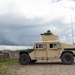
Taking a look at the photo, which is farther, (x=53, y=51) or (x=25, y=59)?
(x=25, y=59)

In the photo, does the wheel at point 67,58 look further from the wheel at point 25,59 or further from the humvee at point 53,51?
the wheel at point 25,59

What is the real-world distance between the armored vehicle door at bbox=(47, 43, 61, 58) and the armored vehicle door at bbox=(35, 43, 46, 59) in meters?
0.32

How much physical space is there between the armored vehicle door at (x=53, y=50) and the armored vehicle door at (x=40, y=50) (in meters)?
0.32

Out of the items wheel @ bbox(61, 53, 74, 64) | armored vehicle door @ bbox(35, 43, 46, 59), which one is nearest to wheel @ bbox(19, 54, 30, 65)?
armored vehicle door @ bbox(35, 43, 46, 59)

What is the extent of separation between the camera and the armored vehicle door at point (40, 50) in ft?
77.6

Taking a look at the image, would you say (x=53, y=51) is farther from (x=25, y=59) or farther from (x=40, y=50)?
(x=25, y=59)

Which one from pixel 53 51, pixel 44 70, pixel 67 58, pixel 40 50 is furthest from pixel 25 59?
pixel 44 70

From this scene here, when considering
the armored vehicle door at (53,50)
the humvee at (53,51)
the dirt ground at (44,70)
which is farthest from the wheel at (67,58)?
the dirt ground at (44,70)

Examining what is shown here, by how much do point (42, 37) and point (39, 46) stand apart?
10.2ft

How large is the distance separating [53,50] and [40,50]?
100 cm

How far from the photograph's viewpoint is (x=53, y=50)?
23.5 metres

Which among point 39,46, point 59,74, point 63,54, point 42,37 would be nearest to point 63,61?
point 63,54

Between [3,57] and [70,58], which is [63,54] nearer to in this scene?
[70,58]

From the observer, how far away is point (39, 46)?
78.0ft
